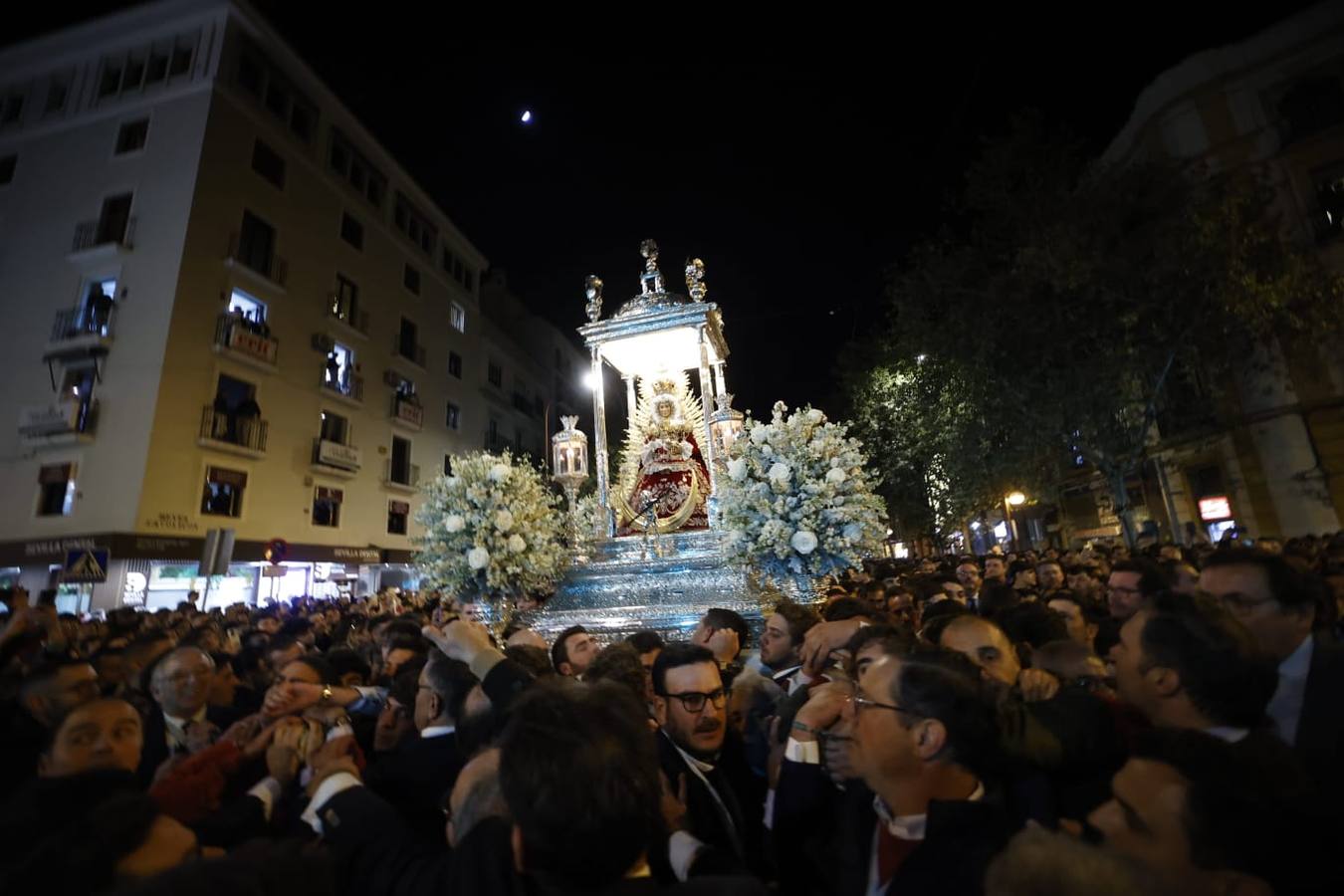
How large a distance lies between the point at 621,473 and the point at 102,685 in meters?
7.93

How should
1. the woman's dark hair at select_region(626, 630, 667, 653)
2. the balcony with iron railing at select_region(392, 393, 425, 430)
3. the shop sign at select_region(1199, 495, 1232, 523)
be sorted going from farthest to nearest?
the balcony with iron railing at select_region(392, 393, 425, 430), the shop sign at select_region(1199, 495, 1232, 523), the woman's dark hair at select_region(626, 630, 667, 653)

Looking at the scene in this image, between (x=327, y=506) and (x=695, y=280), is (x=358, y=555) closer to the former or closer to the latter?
(x=327, y=506)

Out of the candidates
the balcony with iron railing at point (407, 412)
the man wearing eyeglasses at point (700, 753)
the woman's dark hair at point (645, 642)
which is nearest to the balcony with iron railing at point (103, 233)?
the balcony with iron railing at point (407, 412)

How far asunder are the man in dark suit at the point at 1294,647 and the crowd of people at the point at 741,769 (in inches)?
0.4

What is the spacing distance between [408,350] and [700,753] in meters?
24.0

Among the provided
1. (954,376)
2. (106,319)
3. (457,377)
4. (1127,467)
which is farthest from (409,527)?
(1127,467)

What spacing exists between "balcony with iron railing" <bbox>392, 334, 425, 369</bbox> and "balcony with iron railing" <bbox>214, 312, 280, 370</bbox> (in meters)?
5.34

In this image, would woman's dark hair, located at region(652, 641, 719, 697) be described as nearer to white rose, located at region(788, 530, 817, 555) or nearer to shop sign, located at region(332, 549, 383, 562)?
white rose, located at region(788, 530, 817, 555)

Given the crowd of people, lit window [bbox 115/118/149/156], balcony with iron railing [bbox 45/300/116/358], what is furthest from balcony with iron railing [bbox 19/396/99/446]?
the crowd of people

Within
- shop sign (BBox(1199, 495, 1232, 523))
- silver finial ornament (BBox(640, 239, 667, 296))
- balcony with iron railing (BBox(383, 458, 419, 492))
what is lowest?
shop sign (BBox(1199, 495, 1232, 523))

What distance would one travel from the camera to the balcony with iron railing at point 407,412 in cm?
2209

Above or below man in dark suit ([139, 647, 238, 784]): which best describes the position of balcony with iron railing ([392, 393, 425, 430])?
above

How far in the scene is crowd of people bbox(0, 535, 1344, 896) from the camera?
1238 millimetres

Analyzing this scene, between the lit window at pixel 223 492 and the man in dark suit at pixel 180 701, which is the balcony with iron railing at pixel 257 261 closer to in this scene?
the lit window at pixel 223 492
